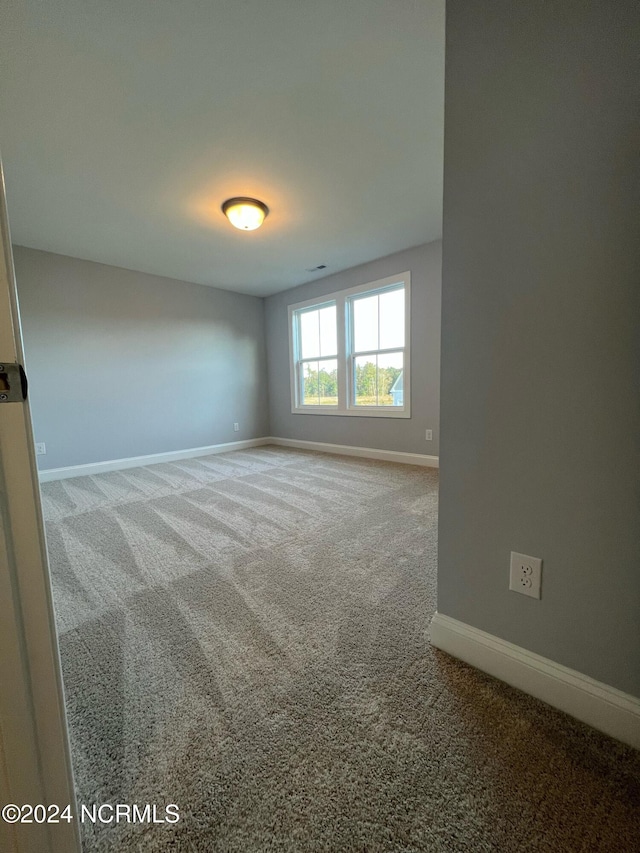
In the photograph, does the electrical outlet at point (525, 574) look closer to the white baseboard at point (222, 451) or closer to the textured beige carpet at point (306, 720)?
the textured beige carpet at point (306, 720)

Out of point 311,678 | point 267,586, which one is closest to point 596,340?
point 311,678

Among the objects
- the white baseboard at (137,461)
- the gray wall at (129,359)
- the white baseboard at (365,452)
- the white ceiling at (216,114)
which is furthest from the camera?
the white baseboard at (365,452)

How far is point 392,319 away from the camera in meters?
4.04

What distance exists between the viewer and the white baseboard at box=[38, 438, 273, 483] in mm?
3701

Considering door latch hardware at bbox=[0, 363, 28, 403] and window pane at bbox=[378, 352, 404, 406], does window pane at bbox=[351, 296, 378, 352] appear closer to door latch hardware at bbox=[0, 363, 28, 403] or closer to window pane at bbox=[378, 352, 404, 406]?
window pane at bbox=[378, 352, 404, 406]

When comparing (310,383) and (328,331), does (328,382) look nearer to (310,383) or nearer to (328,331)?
(310,383)

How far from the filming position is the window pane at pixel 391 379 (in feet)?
13.3

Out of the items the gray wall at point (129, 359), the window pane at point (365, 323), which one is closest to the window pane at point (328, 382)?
the window pane at point (365, 323)

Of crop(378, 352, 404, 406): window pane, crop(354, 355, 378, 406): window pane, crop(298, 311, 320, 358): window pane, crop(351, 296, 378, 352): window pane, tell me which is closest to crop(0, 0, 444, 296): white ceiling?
crop(351, 296, 378, 352): window pane

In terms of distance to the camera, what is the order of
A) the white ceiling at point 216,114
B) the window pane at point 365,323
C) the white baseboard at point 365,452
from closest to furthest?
the white ceiling at point 216,114 → the white baseboard at point 365,452 → the window pane at point 365,323

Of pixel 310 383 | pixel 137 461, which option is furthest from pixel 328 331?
pixel 137 461

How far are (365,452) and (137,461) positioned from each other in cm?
305

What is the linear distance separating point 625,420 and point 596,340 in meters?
0.22

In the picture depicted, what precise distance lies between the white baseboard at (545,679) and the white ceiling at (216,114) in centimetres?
251
